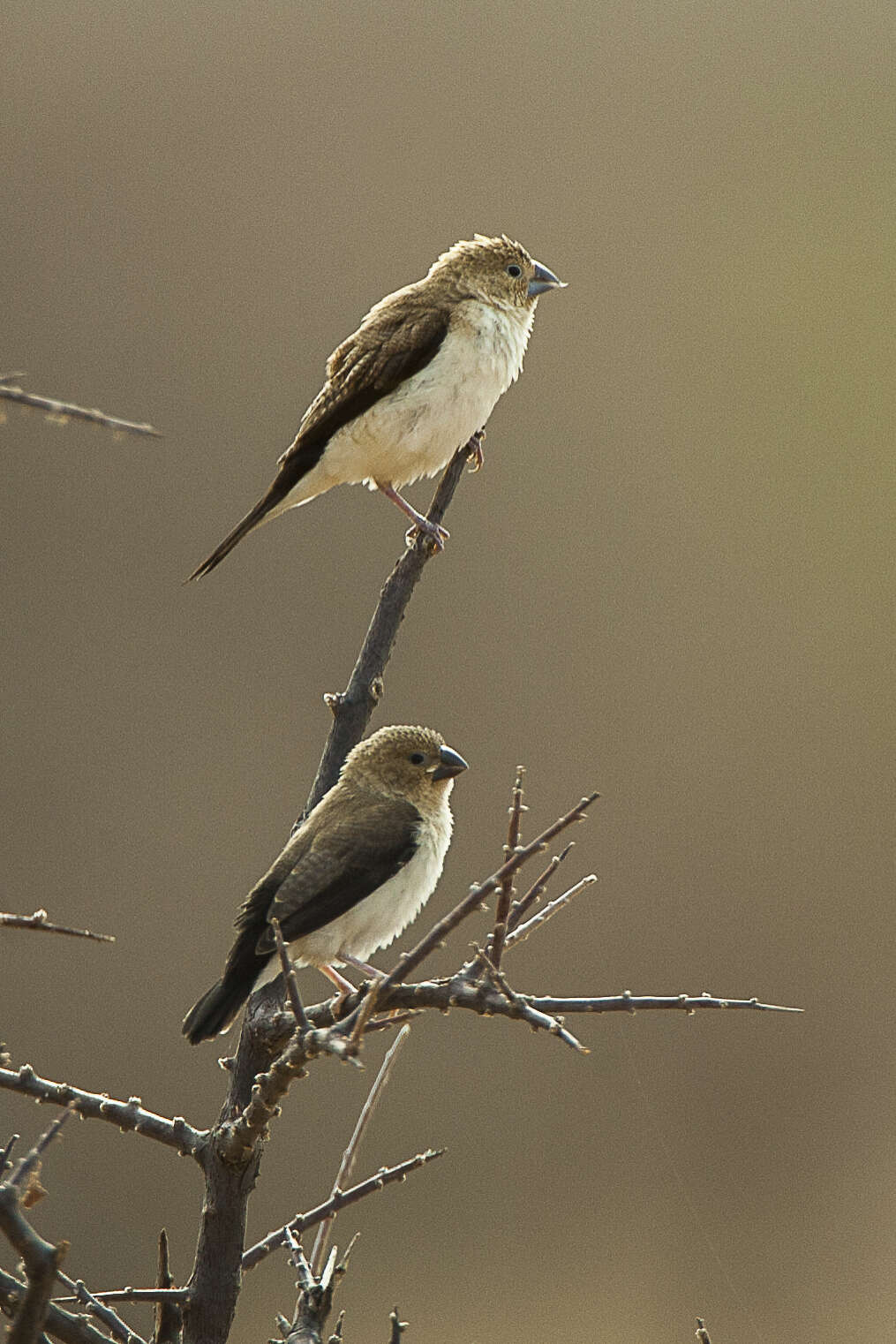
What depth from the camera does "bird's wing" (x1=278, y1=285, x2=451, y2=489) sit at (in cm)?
289

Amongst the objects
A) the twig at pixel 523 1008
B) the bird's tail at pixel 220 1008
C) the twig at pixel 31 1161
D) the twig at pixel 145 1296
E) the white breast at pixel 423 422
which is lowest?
the twig at pixel 145 1296

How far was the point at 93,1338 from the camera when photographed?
1.24 m

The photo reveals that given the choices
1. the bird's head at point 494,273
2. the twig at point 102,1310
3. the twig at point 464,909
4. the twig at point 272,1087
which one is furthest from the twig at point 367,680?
the bird's head at point 494,273

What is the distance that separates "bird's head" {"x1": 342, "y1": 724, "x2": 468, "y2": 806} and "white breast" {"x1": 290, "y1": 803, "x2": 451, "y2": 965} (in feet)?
0.35

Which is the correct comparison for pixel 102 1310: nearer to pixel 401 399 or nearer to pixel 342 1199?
pixel 342 1199

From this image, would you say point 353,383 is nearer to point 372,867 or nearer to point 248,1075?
point 372,867

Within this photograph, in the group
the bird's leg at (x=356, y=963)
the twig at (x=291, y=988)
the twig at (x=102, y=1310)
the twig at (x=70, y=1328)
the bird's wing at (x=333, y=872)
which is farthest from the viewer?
the bird's leg at (x=356, y=963)

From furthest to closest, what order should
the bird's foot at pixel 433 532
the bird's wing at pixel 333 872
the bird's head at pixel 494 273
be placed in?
the bird's head at pixel 494 273
the bird's foot at pixel 433 532
the bird's wing at pixel 333 872

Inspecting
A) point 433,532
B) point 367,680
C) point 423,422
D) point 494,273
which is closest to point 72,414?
point 367,680

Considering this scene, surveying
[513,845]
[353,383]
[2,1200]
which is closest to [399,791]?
[353,383]

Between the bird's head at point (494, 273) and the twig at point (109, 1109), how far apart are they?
6.97 feet

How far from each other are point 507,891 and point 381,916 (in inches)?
43.7

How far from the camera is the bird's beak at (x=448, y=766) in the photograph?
2.51 meters

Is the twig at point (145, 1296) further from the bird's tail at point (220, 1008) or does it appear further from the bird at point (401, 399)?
the bird at point (401, 399)
